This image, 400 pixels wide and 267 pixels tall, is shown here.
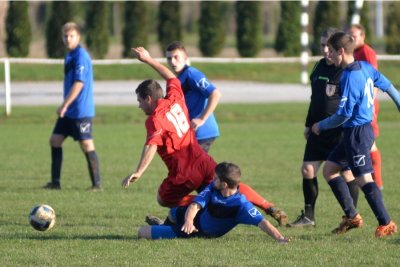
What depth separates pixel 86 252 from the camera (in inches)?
309

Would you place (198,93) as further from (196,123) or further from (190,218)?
(190,218)

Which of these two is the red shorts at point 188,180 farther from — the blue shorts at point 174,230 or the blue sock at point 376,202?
the blue sock at point 376,202

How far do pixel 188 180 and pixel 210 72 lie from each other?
84.3 feet

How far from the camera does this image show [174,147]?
8.52 metres

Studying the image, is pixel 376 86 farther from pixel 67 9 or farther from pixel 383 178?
pixel 67 9

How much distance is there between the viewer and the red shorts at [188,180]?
861cm

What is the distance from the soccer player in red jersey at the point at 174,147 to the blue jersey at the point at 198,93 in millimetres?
1145

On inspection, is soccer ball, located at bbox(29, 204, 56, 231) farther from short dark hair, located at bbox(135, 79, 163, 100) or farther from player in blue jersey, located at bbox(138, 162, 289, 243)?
short dark hair, located at bbox(135, 79, 163, 100)

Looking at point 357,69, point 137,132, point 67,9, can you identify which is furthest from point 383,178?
point 67,9

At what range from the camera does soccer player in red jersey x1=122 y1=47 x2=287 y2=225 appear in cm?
834

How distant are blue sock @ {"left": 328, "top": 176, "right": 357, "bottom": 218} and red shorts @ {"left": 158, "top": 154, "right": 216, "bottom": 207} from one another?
1.25 m

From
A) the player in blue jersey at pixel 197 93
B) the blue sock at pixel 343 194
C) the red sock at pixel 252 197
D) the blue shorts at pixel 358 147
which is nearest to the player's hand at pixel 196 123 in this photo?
the player in blue jersey at pixel 197 93

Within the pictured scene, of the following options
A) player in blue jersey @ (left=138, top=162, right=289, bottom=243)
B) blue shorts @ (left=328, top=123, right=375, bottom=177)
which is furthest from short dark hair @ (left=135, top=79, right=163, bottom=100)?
blue shorts @ (left=328, top=123, right=375, bottom=177)

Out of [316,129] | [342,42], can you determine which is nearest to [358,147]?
[316,129]
